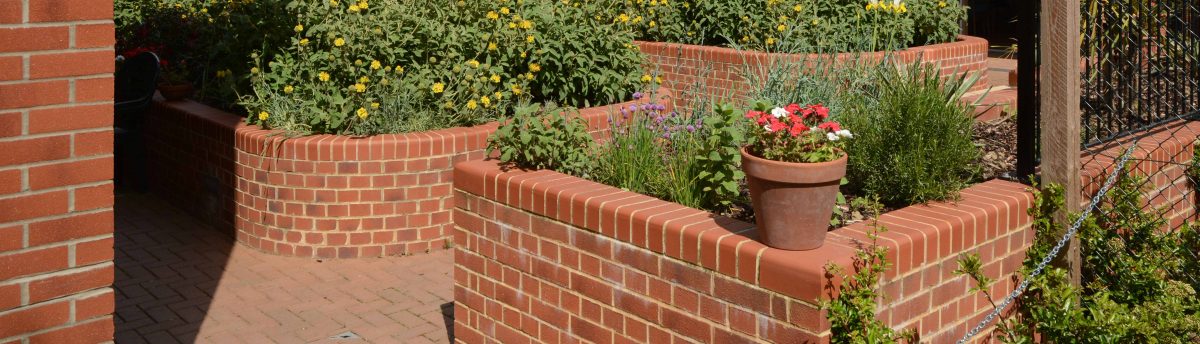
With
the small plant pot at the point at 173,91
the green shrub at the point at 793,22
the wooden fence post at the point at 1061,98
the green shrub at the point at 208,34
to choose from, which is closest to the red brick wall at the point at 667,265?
the wooden fence post at the point at 1061,98

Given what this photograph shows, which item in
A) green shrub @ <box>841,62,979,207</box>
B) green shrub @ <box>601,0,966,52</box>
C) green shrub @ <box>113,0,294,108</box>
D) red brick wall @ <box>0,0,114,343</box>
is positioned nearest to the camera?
red brick wall @ <box>0,0,114,343</box>

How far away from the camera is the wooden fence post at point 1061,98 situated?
4.42 m

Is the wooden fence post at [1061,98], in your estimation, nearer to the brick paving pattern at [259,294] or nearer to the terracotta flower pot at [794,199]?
the terracotta flower pot at [794,199]

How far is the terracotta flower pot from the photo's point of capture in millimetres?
3676

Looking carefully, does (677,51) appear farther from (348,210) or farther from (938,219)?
(938,219)

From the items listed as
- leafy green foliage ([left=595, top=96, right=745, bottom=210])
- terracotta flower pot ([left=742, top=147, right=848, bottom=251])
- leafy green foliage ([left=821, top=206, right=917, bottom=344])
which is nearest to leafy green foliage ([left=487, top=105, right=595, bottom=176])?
leafy green foliage ([left=595, top=96, right=745, bottom=210])

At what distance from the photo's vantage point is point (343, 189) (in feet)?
20.9

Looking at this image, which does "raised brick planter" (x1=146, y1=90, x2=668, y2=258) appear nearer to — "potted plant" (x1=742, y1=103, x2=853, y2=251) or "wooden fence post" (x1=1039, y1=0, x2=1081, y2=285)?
"potted plant" (x1=742, y1=103, x2=853, y2=251)

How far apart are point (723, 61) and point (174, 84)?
13.1 feet

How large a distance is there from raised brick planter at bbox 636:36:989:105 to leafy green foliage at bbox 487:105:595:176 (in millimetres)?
4102

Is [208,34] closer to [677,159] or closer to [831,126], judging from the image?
[677,159]

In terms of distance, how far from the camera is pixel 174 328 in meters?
5.42

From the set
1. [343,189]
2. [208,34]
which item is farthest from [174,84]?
[343,189]

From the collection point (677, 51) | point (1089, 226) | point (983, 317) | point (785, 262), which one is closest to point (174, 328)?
point (785, 262)
